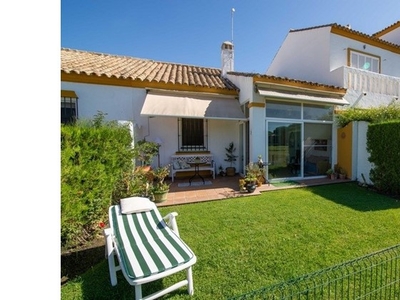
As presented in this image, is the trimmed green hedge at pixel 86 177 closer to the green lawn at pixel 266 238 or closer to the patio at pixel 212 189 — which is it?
the green lawn at pixel 266 238

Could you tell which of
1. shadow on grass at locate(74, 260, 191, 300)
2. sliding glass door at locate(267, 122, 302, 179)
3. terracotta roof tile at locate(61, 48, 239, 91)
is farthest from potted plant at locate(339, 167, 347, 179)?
shadow on grass at locate(74, 260, 191, 300)

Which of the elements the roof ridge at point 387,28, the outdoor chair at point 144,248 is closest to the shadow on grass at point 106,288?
the outdoor chair at point 144,248

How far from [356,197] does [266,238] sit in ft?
25.1

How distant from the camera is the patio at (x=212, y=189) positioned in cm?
1104

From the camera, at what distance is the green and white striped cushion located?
4.24 metres

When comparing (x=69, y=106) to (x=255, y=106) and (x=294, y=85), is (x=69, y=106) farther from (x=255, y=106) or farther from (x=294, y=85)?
(x=294, y=85)

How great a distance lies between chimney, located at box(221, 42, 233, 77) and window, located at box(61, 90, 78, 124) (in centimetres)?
1343

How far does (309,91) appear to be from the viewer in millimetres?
14852

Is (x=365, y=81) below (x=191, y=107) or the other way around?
the other way around

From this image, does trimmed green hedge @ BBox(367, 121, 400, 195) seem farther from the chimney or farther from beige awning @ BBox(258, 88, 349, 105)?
the chimney

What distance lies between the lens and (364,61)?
65.1 ft

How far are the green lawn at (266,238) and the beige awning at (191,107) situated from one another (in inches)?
248

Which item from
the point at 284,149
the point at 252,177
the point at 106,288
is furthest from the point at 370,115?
the point at 106,288
